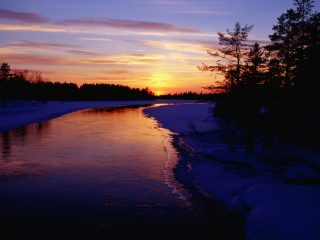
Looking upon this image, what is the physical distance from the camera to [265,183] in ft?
41.8

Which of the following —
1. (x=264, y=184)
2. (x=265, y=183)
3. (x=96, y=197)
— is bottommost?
(x=96, y=197)

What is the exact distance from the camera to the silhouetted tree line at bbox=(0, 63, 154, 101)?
82700 millimetres

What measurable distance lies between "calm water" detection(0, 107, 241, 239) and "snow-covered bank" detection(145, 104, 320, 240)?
39.2 inches

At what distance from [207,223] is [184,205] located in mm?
1487

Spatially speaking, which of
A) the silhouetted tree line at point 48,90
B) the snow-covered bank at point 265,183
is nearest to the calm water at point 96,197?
the snow-covered bank at point 265,183

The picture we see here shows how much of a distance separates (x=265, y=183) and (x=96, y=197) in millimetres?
5428

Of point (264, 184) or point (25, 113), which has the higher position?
point (264, 184)

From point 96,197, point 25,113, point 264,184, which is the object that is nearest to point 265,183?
point 264,184

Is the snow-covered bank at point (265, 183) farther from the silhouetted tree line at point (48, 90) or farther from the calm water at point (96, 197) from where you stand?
the silhouetted tree line at point (48, 90)

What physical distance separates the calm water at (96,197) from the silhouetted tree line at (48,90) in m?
64.4

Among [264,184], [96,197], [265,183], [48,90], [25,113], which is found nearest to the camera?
[96,197]

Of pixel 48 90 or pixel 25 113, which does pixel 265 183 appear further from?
pixel 48 90

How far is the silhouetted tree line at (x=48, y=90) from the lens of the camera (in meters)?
82.7

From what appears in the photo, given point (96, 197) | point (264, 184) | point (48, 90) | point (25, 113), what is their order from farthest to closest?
point (48, 90), point (25, 113), point (264, 184), point (96, 197)
